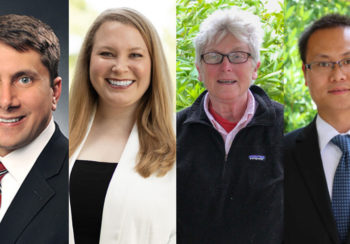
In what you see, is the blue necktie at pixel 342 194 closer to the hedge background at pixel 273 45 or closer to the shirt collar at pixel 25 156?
the hedge background at pixel 273 45

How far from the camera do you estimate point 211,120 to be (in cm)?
277

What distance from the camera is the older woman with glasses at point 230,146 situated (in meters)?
2.68

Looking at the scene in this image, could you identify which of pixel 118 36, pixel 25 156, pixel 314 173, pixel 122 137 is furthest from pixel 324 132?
pixel 25 156

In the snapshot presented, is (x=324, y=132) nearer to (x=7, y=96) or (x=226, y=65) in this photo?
(x=226, y=65)

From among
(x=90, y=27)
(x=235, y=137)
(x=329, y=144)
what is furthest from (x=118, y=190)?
(x=329, y=144)

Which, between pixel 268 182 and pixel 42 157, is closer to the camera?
pixel 268 182

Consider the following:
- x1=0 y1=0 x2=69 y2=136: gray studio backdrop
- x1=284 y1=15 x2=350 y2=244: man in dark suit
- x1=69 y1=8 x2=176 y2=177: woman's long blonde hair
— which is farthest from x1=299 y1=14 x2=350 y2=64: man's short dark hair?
x1=0 y1=0 x2=69 y2=136: gray studio backdrop

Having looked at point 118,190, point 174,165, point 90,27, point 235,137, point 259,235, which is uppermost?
point 90,27

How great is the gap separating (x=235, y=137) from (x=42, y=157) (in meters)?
1.46

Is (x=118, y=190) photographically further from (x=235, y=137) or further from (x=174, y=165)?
(x=235, y=137)

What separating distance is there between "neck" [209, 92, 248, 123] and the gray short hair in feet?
1.01

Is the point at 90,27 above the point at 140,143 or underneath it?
above

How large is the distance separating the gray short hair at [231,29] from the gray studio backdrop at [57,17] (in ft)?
3.25

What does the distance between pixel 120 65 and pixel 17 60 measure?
77 centimetres
